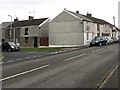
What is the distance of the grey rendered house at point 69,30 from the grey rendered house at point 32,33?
197 inches

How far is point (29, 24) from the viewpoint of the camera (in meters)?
70.9

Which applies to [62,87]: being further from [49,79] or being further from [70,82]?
[49,79]

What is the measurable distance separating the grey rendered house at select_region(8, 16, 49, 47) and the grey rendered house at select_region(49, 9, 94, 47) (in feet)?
16.4

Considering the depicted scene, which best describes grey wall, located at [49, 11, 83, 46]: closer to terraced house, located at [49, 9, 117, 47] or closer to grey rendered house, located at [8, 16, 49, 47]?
terraced house, located at [49, 9, 117, 47]

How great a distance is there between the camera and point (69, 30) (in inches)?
2370

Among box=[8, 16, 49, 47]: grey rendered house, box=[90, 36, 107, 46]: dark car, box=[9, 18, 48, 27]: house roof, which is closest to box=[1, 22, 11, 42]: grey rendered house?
box=[9, 18, 48, 27]: house roof

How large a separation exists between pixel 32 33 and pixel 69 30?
12512 millimetres

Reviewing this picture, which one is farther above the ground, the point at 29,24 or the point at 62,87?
the point at 29,24

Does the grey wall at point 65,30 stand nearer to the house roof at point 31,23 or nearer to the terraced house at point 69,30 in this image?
the terraced house at point 69,30

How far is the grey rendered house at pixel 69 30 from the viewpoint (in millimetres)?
58562

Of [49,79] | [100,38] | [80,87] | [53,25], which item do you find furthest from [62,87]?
[53,25]

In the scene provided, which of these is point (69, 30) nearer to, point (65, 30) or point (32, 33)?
point (65, 30)

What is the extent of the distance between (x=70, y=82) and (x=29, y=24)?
60.7 meters

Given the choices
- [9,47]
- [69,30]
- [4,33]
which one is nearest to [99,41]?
[69,30]
